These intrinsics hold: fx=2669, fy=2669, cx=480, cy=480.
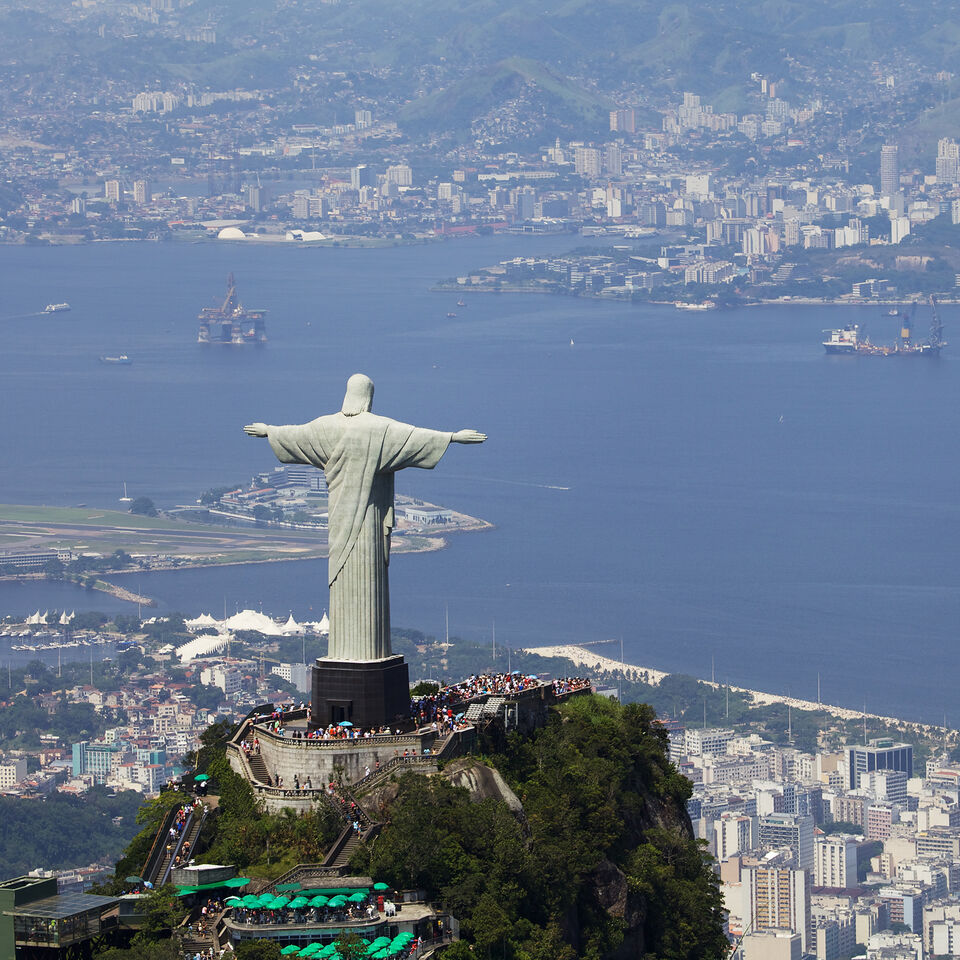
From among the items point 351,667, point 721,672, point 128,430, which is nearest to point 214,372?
point 128,430

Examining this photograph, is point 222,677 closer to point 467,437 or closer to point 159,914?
point 467,437

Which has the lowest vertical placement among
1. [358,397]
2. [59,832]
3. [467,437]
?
[59,832]

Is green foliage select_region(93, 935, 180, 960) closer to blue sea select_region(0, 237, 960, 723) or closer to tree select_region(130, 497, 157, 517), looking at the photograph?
blue sea select_region(0, 237, 960, 723)

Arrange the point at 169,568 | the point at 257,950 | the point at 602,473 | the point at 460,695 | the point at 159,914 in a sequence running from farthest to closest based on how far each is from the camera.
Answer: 1. the point at 602,473
2. the point at 169,568
3. the point at 460,695
4. the point at 159,914
5. the point at 257,950

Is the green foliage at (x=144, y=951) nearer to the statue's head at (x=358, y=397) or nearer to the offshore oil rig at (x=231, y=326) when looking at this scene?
the statue's head at (x=358, y=397)

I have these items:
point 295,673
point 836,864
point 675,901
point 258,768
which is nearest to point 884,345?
point 295,673

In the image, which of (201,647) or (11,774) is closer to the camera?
(11,774)
